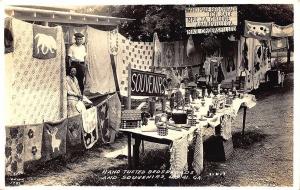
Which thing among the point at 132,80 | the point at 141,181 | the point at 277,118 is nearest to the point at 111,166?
the point at 141,181

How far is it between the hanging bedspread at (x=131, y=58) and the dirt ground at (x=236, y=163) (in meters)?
0.80

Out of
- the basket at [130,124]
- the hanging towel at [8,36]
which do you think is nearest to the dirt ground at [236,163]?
the basket at [130,124]

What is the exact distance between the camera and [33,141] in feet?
16.9

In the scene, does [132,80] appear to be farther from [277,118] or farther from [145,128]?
[277,118]

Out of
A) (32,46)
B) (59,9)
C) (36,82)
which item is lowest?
(36,82)

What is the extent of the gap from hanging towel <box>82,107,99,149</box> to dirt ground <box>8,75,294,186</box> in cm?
10

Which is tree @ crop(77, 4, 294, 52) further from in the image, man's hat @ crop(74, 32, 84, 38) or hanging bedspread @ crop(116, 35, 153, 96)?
man's hat @ crop(74, 32, 84, 38)

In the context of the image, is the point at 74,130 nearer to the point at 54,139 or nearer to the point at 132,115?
the point at 54,139

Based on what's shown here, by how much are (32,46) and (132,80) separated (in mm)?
1317

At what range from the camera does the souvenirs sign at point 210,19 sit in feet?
17.8

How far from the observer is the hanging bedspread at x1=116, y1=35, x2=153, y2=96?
5.66 m

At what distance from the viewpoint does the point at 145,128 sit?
16.6 feet

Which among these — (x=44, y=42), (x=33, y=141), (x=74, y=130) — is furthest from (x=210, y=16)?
(x=33, y=141)

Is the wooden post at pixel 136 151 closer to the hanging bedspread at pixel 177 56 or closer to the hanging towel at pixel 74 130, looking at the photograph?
the hanging towel at pixel 74 130
